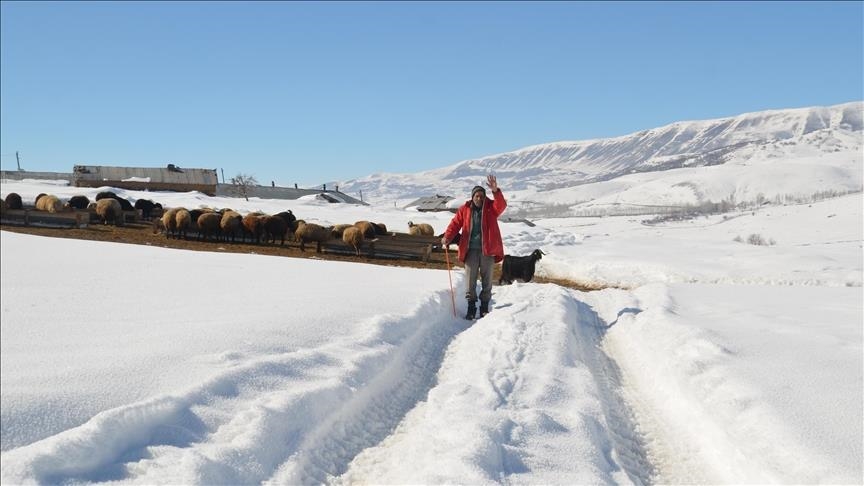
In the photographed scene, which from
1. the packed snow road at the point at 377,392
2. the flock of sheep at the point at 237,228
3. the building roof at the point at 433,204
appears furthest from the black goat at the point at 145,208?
the building roof at the point at 433,204

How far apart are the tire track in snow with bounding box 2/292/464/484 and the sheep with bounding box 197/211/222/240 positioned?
49.6ft

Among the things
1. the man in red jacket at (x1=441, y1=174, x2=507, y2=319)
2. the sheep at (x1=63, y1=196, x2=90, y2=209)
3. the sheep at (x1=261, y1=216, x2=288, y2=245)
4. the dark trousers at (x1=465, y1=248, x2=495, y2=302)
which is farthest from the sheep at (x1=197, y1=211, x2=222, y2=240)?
the dark trousers at (x1=465, y1=248, x2=495, y2=302)

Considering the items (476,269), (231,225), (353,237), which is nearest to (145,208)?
(231,225)

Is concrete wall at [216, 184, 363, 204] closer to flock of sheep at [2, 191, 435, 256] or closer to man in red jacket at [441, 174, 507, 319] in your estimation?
flock of sheep at [2, 191, 435, 256]

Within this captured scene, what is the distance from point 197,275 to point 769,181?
135535 mm

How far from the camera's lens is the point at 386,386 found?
603 centimetres

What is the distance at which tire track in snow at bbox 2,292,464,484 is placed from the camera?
3268 mm

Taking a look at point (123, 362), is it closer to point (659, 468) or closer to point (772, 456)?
point (659, 468)

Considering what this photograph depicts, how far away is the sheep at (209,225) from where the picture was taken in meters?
20.1

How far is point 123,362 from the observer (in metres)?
4.47

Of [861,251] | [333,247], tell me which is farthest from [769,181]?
[333,247]

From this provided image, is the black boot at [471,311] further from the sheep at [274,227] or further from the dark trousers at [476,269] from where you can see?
the sheep at [274,227]

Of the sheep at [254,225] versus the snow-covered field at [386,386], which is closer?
the snow-covered field at [386,386]

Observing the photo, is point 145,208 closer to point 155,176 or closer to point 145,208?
point 145,208
